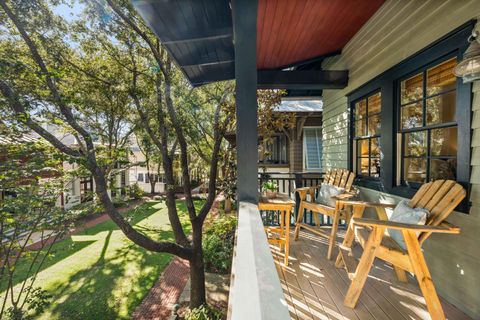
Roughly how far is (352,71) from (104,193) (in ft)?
15.0

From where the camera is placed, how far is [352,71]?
3896 mm

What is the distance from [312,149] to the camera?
8.28 meters

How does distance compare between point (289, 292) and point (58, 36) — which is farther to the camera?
point (58, 36)

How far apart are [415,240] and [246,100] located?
1.57 m

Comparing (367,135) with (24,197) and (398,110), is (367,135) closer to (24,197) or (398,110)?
(398,110)

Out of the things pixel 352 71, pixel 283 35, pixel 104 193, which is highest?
pixel 283 35

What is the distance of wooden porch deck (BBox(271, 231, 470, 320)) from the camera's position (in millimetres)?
1811

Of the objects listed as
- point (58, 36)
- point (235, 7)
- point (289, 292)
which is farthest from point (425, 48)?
point (58, 36)

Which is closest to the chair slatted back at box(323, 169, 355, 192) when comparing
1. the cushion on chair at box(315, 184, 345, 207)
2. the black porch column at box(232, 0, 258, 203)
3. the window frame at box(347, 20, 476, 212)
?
the cushion on chair at box(315, 184, 345, 207)

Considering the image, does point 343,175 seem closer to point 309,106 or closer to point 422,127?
point 422,127

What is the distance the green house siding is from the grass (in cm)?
452

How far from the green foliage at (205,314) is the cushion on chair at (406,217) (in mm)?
3068

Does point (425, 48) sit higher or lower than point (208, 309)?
higher

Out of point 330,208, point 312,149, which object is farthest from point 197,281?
point 312,149
